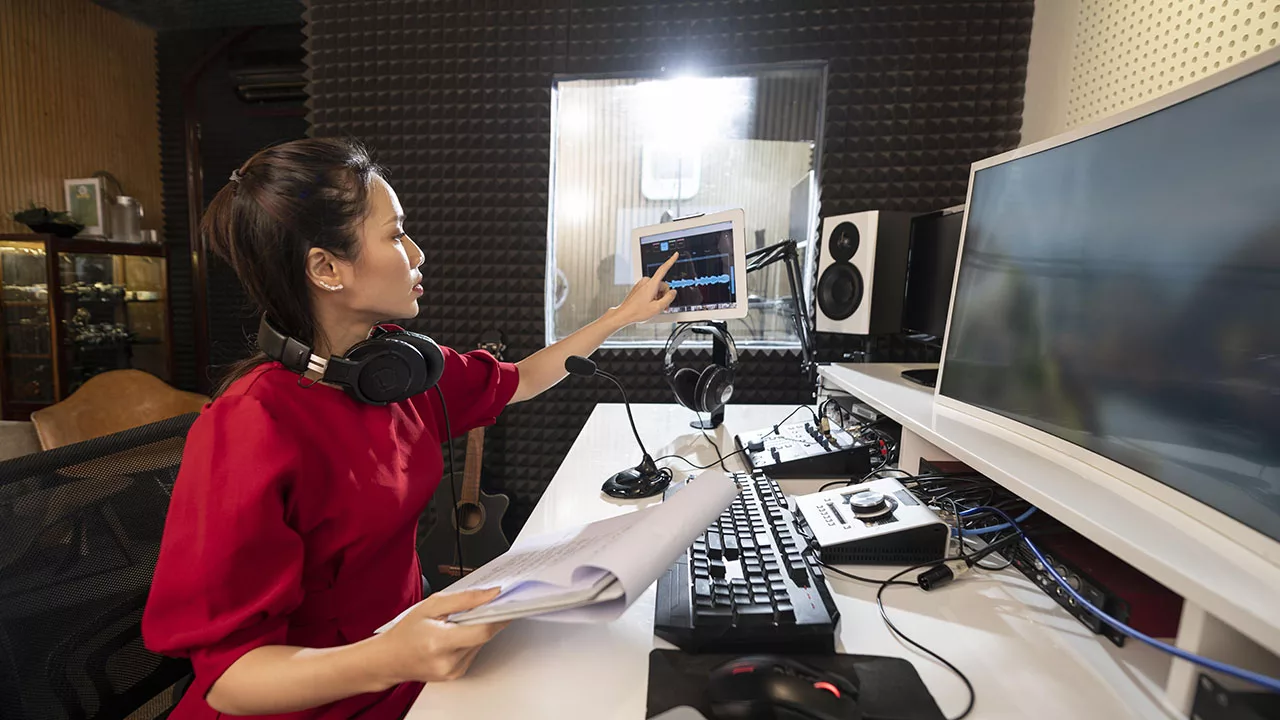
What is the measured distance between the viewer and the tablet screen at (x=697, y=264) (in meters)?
1.34

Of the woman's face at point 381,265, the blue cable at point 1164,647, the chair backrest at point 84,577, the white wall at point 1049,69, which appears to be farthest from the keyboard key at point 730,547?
the white wall at point 1049,69

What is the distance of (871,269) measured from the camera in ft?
5.65

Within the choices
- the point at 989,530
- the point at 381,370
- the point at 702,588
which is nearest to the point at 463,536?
the point at 381,370

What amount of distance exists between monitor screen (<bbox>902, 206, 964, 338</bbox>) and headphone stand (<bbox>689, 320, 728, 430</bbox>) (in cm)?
60

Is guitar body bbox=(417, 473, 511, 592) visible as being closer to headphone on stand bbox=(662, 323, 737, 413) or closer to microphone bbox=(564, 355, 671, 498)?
headphone on stand bbox=(662, 323, 737, 413)

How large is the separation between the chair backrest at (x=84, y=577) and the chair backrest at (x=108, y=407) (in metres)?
1.49

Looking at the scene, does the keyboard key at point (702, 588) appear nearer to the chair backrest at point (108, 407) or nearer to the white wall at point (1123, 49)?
the white wall at point (1123, 49)

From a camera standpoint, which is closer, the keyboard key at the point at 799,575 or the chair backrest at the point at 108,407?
the keyboard key at the point at 799,575

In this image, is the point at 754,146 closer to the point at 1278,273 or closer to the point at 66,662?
the point at 1278,273

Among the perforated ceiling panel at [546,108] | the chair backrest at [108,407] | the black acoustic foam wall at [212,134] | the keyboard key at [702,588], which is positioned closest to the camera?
the keyboard key at [702,588]

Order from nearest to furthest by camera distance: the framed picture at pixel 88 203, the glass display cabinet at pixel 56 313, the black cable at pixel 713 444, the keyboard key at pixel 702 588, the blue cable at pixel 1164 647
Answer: the blue cable at pixel 1164 647 → the keyboard key at pixel 702 588 → the black cable at pixel 713 444 → the glass display cabinet at pixel 56 313 → the framed picture at pixel 88 203

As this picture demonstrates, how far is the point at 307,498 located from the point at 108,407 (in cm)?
222

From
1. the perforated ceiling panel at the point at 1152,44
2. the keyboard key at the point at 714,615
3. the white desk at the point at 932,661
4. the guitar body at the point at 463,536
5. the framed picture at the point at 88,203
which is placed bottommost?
the guitar body at the point at 463,536

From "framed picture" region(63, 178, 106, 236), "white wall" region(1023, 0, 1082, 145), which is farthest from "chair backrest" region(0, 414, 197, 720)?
"framed picture" region(63, 178, 106, 236)
